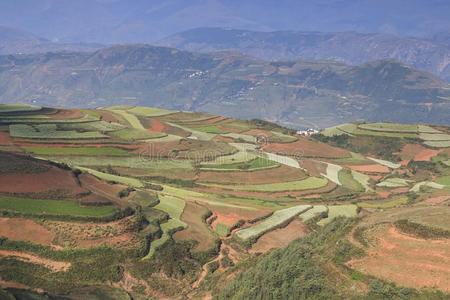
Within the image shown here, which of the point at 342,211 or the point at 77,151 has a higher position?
the point at 77,151

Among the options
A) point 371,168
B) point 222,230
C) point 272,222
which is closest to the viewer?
point 222,230

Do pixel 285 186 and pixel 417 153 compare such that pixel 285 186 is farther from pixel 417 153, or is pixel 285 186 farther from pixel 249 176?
pixel 417 153

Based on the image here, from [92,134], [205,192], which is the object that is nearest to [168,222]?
[205,192]

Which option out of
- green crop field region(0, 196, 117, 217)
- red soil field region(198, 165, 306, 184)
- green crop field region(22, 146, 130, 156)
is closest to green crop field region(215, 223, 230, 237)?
green crop field region(0, 196, 117, 217)

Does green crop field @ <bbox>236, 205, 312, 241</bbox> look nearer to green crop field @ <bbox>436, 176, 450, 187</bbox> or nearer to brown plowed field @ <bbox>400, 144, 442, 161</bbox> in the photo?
green crop field @ <bbox>436, 176, 450, 187</bbox>

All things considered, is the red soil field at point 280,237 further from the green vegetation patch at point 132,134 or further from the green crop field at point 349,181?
the green vegetation patch at point 132,134

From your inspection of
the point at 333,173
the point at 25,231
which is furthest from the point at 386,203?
the point at 25,231
